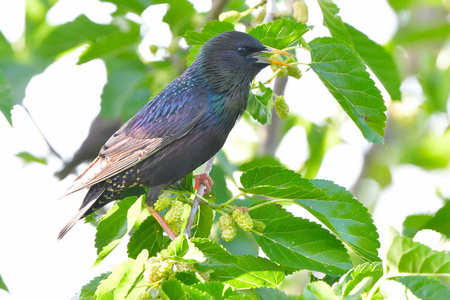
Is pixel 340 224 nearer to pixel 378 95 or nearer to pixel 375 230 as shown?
pixel 375 230

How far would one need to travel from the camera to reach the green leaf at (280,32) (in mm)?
3054

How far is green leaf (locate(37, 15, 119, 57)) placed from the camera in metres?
4.69

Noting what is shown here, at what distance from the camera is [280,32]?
325 centimetres

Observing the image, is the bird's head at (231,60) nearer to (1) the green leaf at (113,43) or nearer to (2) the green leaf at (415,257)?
(1) the green leaf at (113,43)

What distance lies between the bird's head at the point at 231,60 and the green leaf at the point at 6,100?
1.13 m

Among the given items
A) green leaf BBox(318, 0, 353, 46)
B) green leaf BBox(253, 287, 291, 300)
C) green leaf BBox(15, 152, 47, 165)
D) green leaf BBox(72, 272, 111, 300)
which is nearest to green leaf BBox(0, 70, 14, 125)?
green leaf BBox(72, 272, 111, 300)

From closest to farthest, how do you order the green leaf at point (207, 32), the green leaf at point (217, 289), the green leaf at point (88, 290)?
the green leaf at point (217, 289) < the green leaf at point (88, 290) < the green leaf at point (207, 32)

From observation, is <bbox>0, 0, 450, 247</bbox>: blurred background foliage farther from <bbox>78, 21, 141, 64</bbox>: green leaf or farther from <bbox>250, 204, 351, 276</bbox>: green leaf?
<bbox>250, 204, 351, 276</bbox>: green leaf

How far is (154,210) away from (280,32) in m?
1.19

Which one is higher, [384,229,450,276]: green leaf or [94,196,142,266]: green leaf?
[94,196,142,266]: green leaf

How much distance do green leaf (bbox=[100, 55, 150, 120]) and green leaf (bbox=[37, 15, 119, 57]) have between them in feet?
1.07

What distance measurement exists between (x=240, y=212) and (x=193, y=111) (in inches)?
39.0

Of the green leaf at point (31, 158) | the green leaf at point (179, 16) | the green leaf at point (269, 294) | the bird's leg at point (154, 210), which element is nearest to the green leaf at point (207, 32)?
the bird's leg at point (154, 210)

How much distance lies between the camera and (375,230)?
2592 millimetres
